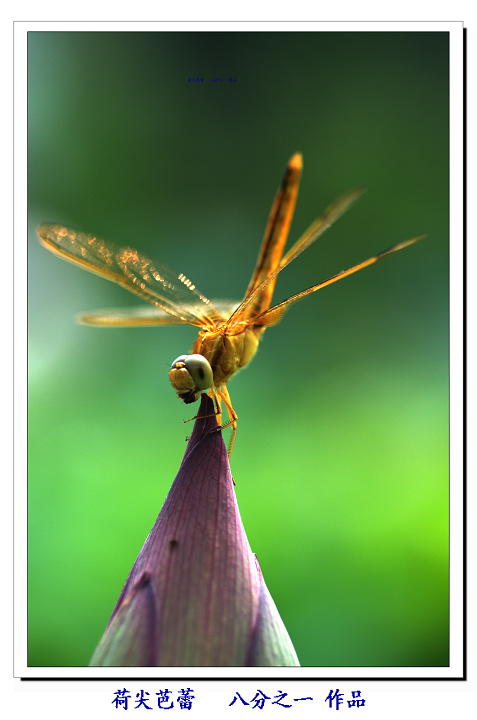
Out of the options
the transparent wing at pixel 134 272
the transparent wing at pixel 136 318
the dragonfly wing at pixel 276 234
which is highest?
the dragonfly wing at pixel 276 234

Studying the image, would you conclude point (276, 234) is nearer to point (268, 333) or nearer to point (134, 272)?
point (134, 272)

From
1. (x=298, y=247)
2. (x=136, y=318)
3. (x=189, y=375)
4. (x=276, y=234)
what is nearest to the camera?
(x=189, y=375)

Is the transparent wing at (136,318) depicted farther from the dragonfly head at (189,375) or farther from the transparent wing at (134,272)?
the dragonfly head at (189,375)

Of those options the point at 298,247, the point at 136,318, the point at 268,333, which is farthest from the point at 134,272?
the point at 268,333

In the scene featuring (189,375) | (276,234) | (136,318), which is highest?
(276,234)

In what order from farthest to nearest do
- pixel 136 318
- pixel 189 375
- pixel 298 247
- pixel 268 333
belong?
pixel 268 333
pixel 136 318
pixel 298 247
pixel 189 375

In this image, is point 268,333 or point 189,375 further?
point 268,333

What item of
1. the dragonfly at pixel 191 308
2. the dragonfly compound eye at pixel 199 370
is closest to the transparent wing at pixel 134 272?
the dragonfly at pixel 191 308
